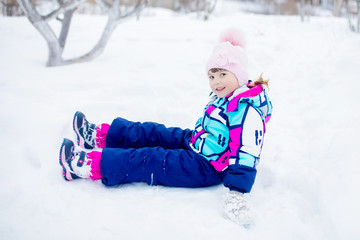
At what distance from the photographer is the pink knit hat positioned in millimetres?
1413

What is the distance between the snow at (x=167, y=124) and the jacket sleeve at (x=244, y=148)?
184 millimetres

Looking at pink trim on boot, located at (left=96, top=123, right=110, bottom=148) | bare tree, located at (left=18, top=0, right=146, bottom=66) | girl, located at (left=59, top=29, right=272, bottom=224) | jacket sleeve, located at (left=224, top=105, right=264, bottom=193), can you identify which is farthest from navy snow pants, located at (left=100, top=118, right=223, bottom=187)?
bare tree, located at (left=18, top=0, right=146, bottom=66)

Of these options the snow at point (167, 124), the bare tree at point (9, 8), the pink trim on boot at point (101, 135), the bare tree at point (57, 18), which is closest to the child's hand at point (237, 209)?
the snow at point (167, 124)

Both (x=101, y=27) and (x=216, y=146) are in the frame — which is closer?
(x=216, y=146)

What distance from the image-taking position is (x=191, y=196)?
1.44 m

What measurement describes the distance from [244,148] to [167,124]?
0.95 m

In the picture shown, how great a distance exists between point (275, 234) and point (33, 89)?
85.7 inches

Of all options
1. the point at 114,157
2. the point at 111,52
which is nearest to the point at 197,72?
the point at 111,52

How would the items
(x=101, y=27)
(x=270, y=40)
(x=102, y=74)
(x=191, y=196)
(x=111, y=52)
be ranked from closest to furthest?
1. (x=191, y=196)
2. (x=102, y=74)
3. (x=111, y=52)
4. (x=270, y=40)
5. (x=101, y=27)

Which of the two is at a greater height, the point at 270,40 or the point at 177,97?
the point at 270,40

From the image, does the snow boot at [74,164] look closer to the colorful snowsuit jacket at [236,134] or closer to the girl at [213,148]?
the girl at [213,148]

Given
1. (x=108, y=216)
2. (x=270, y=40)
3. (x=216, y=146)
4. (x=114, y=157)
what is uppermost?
(x=270, y=40)

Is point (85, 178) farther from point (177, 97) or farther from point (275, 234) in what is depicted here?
point (177, 97)

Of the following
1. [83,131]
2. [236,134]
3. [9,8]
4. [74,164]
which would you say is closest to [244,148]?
[236,134]
